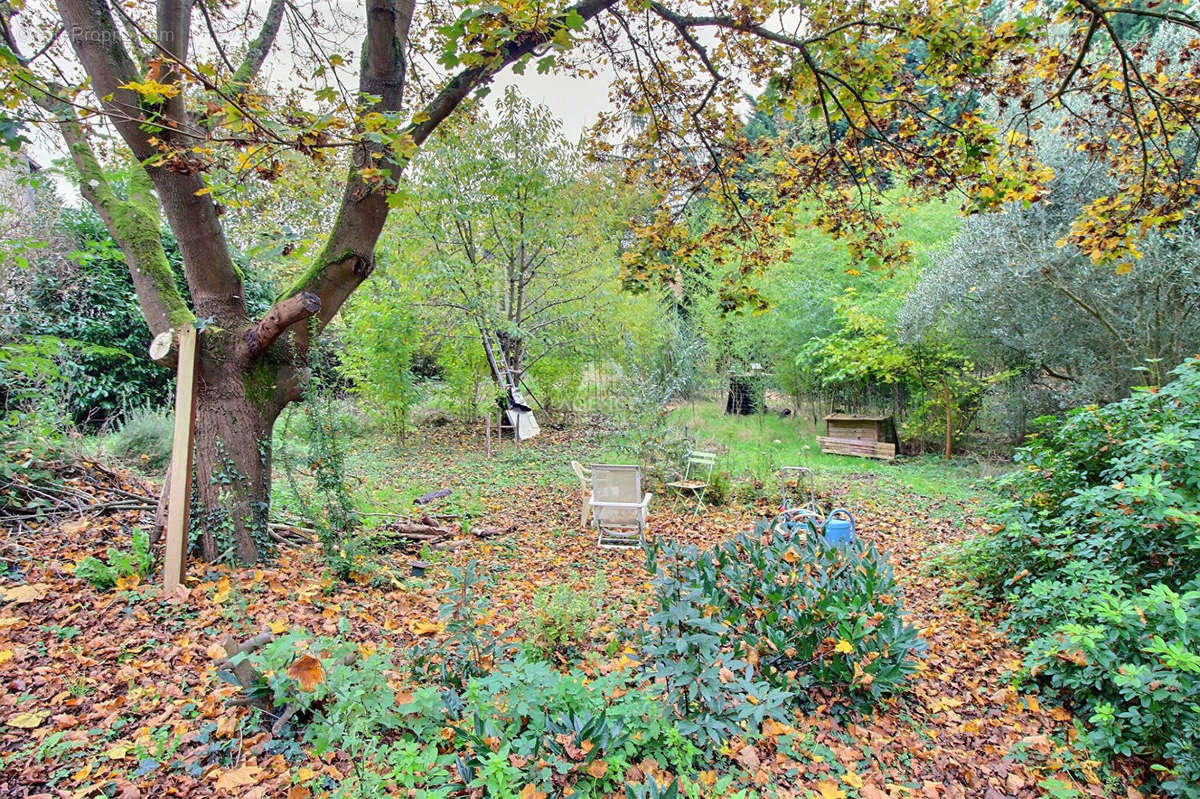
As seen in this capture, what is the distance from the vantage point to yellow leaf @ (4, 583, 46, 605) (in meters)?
2.52

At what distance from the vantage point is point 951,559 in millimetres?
4297

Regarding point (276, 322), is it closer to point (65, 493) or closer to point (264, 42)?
point (65, 493)

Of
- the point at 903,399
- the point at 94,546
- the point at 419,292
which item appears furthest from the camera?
the point at 903,399

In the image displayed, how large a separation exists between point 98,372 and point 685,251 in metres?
7.51

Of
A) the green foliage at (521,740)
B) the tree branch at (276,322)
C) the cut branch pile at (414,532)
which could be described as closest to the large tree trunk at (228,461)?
the tree branch at (276,322)

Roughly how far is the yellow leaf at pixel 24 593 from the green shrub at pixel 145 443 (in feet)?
10.1

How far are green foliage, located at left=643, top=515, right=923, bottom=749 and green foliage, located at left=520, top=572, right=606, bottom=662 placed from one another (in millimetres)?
501

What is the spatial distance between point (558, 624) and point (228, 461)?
85.4 inches

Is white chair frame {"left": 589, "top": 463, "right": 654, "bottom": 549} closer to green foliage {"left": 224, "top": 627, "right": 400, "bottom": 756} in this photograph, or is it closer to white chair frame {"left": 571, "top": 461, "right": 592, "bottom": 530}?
white chair frame {"left": 571, "top": 461, "right": 592, "bottom": 530}

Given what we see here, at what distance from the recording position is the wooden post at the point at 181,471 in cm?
283

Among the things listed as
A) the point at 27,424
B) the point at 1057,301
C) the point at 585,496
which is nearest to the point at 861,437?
the point at 1057,301

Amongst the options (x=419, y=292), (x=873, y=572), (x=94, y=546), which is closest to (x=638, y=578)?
(x=873, y=572)

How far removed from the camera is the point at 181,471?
2924mm

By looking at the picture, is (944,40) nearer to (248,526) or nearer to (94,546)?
(248,526)
